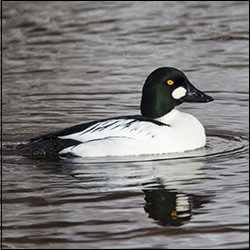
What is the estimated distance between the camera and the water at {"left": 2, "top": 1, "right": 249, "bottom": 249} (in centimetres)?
604

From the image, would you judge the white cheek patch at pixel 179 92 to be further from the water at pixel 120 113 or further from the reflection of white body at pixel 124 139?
the water at pixel 120 113

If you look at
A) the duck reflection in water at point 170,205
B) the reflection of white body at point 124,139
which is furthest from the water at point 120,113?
the reflection of white body at point 124,139

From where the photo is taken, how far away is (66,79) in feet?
43.7

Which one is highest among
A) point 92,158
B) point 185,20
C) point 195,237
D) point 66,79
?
point 185,20

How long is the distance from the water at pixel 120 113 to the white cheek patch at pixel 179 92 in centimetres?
77

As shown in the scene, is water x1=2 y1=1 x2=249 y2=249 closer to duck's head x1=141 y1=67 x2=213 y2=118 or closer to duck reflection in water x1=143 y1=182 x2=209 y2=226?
duck reflection in water x1=143 y1=182 x2=209 y2=226

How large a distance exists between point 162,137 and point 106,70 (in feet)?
18.4

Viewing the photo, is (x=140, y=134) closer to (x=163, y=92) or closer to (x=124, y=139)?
(x=124, y=139)

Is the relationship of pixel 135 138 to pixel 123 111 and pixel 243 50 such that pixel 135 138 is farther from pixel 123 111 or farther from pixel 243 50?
pixel 243 50

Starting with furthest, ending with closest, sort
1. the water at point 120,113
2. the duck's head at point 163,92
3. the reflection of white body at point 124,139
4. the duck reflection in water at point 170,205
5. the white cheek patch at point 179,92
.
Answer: the white cheek patch at point 179,92 → the duck's head at point 163,92 → the reflection of white body at point 124,139 → the duck reflection in water at point 170,205 → the water at point 120,113

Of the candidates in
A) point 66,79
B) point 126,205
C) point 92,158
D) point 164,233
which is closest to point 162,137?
point 92,158

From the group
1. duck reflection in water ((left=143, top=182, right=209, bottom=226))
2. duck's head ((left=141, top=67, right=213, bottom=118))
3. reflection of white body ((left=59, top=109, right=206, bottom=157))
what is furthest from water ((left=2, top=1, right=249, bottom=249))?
duck's head ((left=141, top=67, right=213, bottom=118))

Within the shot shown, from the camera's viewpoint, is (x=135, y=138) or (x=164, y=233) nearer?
(x=164, y=233)

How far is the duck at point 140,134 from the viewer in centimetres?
834
